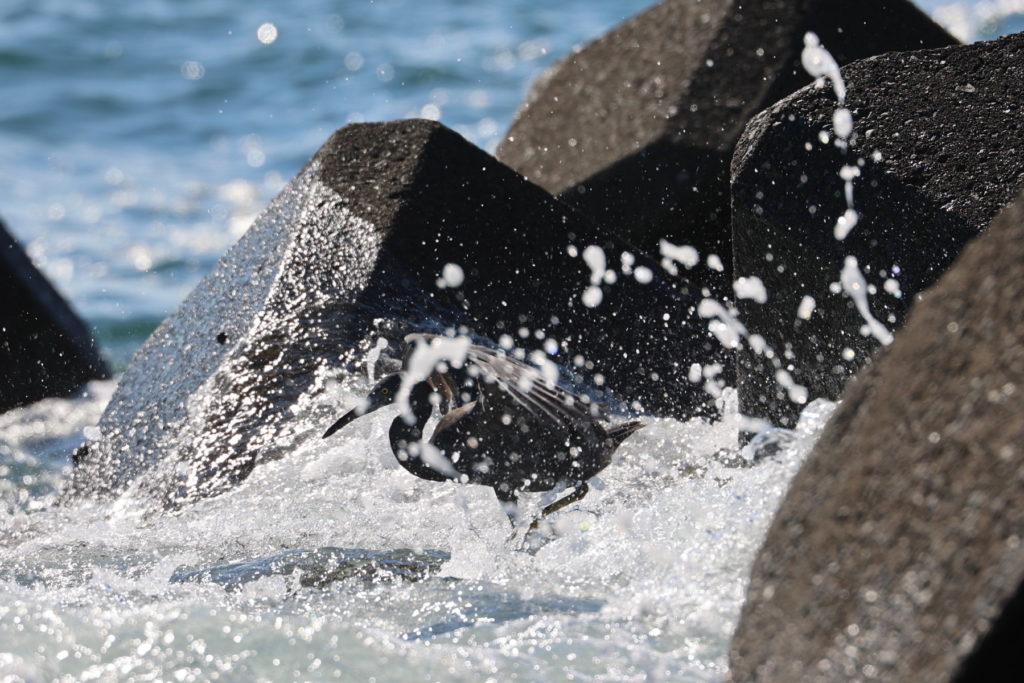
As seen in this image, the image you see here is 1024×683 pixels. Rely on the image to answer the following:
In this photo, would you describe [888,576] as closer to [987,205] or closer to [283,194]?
[987,205]

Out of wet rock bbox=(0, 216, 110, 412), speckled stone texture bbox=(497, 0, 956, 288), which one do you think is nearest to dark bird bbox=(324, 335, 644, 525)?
speckled stone texture bbox=(497, 0, 956, 288)

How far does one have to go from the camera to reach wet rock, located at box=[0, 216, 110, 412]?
5.64 meters

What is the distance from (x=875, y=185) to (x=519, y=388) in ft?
3.48

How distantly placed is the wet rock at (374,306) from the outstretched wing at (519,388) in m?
0.58

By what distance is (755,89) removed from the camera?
4664 millimetres

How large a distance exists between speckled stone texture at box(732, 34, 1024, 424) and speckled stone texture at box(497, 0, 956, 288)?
86cm

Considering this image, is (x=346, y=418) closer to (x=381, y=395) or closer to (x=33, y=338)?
(x=381, y=395)

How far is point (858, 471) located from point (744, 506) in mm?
1103

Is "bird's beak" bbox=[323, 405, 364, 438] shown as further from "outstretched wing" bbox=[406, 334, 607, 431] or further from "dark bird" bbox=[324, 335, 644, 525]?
"outstretched wing" bbox=[406, 334, 607, 431]

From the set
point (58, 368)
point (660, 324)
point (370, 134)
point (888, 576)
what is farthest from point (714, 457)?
point (58, 368)

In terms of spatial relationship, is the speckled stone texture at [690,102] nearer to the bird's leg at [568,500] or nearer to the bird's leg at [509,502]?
the bird's leg at [568,500]

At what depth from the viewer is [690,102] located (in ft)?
15.5

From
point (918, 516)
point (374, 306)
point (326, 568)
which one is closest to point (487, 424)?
point (326, 568)

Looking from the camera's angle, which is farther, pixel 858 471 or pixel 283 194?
pixel 283 194
